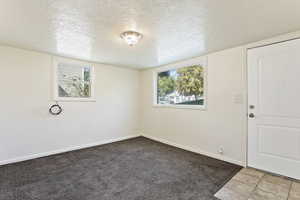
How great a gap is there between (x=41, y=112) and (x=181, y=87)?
3327mm

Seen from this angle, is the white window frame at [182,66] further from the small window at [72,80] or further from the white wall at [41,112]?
the small window at [72,80]

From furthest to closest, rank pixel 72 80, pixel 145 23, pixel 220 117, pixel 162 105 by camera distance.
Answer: pixel 162 105 → pixel 72 80 → pixel 220 117 → pixel 145 23

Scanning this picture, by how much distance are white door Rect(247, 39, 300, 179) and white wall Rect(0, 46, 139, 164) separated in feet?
11.0

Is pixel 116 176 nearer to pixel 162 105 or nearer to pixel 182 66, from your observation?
pixel 162 105

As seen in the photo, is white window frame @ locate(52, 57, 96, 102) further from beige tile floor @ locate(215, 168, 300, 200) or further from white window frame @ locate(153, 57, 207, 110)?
beige tile floor @ locate(215, 168, 300, 200)

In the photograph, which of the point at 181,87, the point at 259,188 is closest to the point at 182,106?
the point at 181,87

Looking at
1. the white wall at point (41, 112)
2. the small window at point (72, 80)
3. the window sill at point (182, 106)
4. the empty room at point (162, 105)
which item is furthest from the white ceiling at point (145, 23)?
the window sill at point (182, 106)

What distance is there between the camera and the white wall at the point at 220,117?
2.70 metres

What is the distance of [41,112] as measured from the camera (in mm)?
3129

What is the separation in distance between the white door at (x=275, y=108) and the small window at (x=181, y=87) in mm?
995

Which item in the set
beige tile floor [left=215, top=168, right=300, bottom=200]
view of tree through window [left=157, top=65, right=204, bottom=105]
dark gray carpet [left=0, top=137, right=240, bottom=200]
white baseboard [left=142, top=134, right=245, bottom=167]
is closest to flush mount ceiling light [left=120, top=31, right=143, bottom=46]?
view of tree through window [left=157, top=65, right=204, bottom=105]

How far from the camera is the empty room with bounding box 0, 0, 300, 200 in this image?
182 centimetres

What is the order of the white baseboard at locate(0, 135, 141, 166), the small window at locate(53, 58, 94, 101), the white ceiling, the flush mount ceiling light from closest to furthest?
the white ceiling
the flush mount ceiling light
the white baseboard at locate(0, 135, 141, 166)
the small window at locate(53, 58, 94, 101)

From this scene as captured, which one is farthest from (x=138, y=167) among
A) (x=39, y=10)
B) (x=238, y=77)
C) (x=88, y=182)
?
(x=39, y=10)
